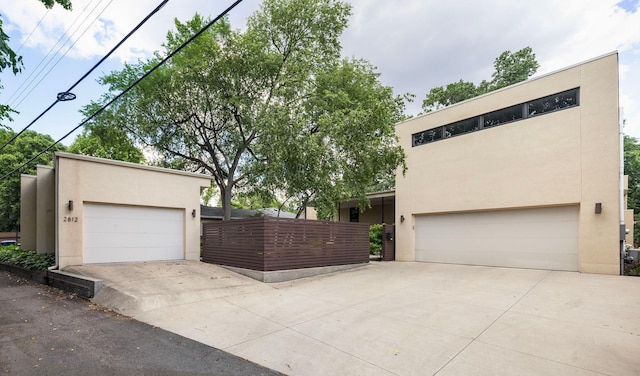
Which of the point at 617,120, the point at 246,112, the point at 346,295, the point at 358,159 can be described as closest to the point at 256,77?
the point at 246,112

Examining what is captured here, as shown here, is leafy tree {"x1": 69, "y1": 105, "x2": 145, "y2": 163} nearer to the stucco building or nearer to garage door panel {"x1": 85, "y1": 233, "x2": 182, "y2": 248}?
the stucco building

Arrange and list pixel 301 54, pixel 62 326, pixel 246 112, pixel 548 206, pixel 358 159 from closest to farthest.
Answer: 1. pixel 62 326
2. pixel 548 206
3. pixel 358 159
4. pixel 246 112
5. pixel 301 54

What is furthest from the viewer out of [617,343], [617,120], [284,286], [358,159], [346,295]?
[358,159]

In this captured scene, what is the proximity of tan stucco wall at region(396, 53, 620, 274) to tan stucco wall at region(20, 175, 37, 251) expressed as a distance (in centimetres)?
1486

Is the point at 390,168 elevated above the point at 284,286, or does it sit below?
above

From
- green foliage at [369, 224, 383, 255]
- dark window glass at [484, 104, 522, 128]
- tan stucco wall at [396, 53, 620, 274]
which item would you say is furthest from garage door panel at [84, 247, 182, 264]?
dark window glass at [484, 104, 522, 128]

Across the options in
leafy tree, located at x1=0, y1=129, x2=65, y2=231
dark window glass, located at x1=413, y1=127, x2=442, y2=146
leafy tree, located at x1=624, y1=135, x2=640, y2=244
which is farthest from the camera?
leafy tree, located at x1=0, y1=129, x2=65, y2=231

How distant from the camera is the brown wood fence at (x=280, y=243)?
28.3 ft

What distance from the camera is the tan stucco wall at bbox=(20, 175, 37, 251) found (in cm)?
1223

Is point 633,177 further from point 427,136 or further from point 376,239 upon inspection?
point 376,239

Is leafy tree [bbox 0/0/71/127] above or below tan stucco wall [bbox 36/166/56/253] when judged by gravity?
above

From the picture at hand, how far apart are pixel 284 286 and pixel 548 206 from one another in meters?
8.57

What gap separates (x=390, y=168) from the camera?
11.5 metres

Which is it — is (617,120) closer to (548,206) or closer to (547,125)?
(547,125)
